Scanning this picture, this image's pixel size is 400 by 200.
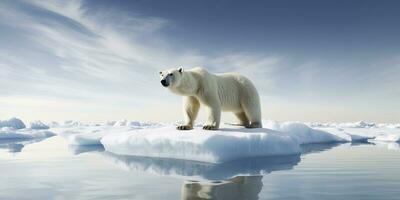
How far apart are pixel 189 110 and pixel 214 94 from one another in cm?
86

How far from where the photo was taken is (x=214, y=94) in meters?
7.97

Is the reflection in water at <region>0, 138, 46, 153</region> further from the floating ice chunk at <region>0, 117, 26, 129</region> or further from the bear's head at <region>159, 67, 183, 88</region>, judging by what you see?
the floating ice chunk at <region>0, 117, 26, 129</region>

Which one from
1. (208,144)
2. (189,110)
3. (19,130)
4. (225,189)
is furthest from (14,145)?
(19,130)

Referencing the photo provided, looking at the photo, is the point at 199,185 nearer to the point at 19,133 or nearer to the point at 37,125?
the point at 19,133

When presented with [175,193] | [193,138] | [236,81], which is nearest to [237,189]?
[175,193]

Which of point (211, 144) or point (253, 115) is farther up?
point (253, 115)

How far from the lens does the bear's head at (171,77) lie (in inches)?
290

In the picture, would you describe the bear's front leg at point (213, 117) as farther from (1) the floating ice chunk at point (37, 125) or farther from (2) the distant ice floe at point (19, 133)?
(1) the floating ice chunk at point (37, 125)

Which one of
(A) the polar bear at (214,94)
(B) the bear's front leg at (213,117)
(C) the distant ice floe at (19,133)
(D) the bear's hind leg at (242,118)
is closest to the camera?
(A) the polar bear at (214,94)

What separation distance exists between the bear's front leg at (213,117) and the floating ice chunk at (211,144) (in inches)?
7.8

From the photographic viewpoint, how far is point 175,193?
12.6 feet

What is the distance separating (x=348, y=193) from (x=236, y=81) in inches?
224

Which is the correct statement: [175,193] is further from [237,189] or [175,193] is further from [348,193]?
[348,193]

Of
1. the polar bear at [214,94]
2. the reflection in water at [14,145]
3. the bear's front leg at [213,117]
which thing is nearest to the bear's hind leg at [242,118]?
the polar bear at [214,94]
